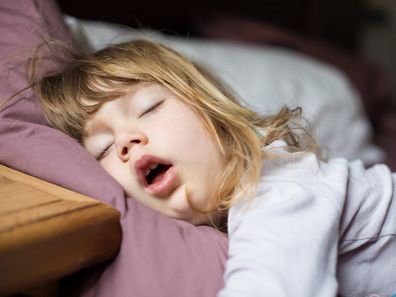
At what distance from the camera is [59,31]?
99 centimetres

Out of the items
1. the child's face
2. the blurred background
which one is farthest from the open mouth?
the blurred background

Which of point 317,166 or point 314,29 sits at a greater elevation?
point 317,166

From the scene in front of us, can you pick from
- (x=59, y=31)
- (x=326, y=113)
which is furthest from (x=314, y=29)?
(x=59, y=31)

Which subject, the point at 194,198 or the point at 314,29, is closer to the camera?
the point at 194,198

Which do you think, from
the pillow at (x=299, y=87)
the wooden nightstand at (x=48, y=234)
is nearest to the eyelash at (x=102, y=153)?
the wooden nightstand at (x=48, y=234)

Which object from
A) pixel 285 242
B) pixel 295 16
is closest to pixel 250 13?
pixel 295 16

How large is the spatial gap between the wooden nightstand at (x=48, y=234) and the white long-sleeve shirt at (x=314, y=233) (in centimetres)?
15

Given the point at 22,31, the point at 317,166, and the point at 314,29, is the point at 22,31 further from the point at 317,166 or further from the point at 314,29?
the point at 314,29

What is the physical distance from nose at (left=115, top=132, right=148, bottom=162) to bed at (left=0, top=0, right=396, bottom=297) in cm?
4

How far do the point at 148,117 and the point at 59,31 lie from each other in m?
0.29

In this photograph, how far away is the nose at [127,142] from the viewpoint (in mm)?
777

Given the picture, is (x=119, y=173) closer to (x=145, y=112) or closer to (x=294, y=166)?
(x=145, y=112)

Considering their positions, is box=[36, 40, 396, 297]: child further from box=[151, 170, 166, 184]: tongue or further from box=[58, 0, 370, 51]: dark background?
box=[58, 0, 370, 51]: dark background

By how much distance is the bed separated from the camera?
68cm
